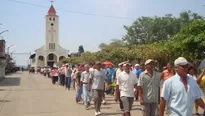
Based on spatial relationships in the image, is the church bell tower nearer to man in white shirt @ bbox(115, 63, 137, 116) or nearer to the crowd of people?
the crowd of people

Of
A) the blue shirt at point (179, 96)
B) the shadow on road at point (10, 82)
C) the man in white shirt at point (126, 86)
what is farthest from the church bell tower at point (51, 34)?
the blue shirt at point (179, 96)

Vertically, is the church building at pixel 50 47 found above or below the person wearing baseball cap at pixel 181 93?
above

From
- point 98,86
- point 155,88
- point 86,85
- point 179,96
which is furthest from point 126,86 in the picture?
point 86,85

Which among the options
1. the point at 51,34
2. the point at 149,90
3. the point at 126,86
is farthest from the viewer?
the point at 51,34

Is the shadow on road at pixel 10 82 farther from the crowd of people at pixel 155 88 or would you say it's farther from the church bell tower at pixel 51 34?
the church bell tower at pixel 51 34

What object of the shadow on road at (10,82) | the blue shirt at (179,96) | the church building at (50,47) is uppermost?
the church building at (50,47)

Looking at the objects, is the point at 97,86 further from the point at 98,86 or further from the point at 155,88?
the point at 155,88

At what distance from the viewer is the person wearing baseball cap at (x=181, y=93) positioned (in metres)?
5.25

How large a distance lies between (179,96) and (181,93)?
0.17ft

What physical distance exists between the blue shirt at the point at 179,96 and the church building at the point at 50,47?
11530 centimetres

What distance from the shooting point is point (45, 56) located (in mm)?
121625

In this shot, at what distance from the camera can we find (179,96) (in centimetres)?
526

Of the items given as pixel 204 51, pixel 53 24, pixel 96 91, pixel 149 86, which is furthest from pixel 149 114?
pixel 53 24

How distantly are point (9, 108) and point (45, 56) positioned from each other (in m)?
108
